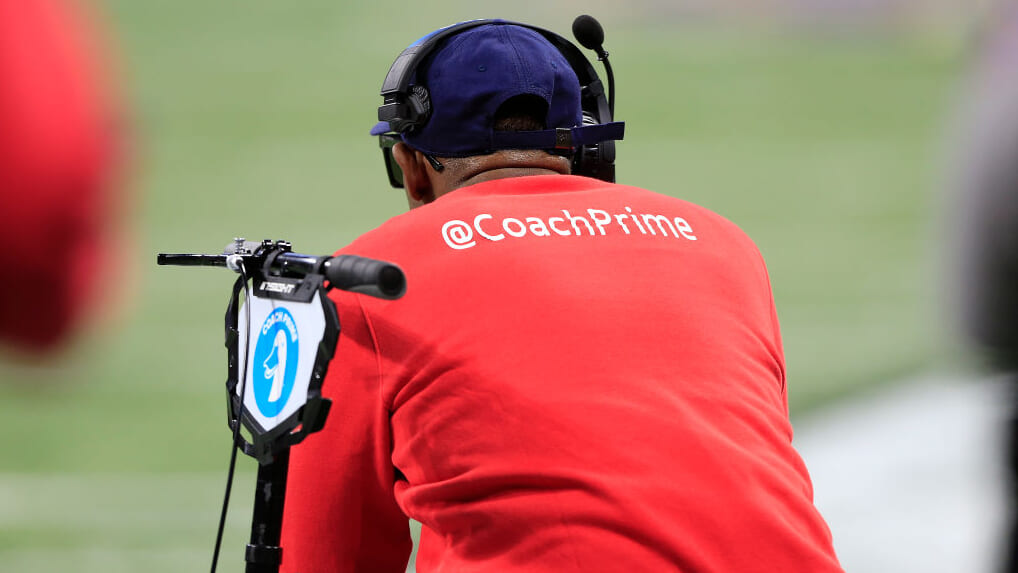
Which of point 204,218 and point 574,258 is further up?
point 574,258

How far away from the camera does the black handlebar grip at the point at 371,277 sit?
1.08 meters

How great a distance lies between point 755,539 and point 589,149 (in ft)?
2.25

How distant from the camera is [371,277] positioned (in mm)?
1080

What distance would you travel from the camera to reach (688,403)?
4.02ft

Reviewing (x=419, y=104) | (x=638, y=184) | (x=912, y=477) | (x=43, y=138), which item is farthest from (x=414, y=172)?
(x=638, y=184)

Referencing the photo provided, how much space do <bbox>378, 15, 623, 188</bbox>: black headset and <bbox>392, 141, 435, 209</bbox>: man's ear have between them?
0.02 m

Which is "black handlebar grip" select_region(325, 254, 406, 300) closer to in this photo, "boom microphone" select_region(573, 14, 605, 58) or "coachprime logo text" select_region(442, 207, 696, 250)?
"coachprime logo text" select_region(442, 207, 696, 250)

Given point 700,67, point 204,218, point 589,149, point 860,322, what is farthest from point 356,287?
point 700,67

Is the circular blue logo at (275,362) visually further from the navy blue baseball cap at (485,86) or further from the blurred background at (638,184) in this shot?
the blurred background at (638,184)

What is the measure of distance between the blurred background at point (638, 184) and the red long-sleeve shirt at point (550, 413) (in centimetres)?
198

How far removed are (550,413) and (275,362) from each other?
0.26m

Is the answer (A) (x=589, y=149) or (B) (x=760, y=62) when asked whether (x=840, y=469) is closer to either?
(A) (x=589, y=149)

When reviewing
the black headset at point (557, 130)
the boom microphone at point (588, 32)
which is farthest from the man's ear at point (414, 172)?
the boom microphone at point (588, 32)

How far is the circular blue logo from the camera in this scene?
1.16 m
